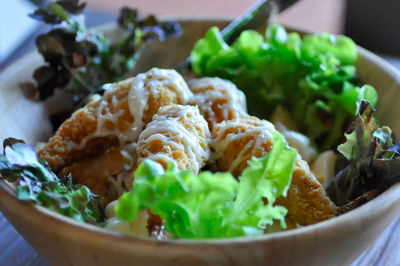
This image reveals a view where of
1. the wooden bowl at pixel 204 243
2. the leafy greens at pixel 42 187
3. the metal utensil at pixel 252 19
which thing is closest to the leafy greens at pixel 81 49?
the metal utensil at pixel 252 19

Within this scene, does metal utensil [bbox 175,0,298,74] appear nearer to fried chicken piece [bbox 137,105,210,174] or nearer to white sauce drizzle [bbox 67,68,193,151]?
white sauce drizzle [bbox 67,68,193,151]

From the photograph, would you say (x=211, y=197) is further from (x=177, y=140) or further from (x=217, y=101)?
(x=217, y=101)

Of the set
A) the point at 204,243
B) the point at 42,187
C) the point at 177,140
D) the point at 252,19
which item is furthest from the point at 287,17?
the point at 204,243

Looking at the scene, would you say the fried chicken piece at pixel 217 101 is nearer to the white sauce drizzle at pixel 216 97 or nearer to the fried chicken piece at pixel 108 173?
the white sauce drizzle at pixel 216 97

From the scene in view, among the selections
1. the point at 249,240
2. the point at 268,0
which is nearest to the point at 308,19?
the point at 268,0

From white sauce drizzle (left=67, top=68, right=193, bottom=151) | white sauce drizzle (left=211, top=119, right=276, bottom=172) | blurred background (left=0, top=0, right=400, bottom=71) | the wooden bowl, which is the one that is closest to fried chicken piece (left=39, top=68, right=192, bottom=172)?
white sauce drizzle (left=67, top=68, right=193, bottom=151)

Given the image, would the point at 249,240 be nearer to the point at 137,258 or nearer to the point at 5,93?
the point at 137,258
